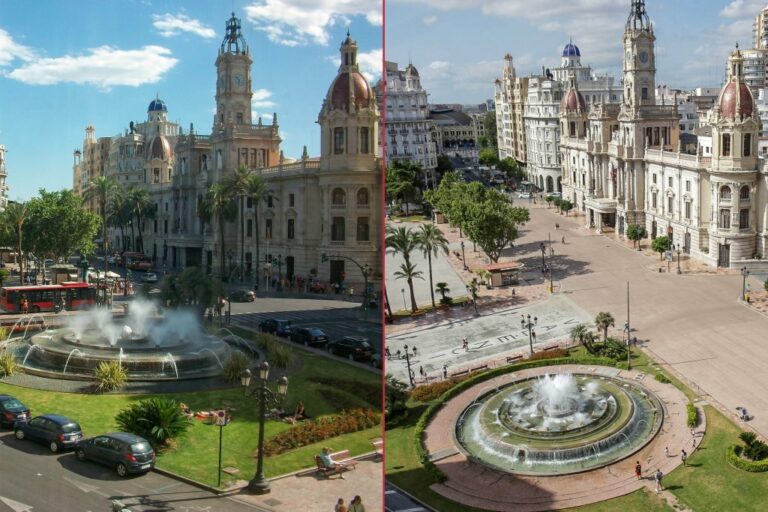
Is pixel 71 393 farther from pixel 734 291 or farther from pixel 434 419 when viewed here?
pixel 734 291

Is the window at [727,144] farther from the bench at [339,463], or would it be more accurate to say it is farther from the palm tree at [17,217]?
the palm tree at [17,217]

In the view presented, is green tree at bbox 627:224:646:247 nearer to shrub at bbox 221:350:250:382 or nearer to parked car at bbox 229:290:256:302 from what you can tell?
parked car at bbox 229:290:256:302

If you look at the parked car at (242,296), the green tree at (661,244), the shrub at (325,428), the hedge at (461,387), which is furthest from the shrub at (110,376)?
the green tree at (661,244)

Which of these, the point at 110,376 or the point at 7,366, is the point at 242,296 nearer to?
the point at 110,376

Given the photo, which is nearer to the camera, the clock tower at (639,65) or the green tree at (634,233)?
the green tree at (634,233)

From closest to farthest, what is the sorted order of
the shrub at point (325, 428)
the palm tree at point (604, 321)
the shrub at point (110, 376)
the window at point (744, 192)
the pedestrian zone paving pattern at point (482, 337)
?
the shrub at point (325, 428) < the shrub at point (110, 376) < the pedestrian zone paving pattern at point (482, 337) < the palm tree at point (604, 321) < the window at point (744, 192)

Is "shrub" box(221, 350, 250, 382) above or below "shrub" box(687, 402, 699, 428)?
above

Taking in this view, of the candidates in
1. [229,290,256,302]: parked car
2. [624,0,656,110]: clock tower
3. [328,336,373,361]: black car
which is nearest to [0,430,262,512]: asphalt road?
[328,336,373,361]: black car
